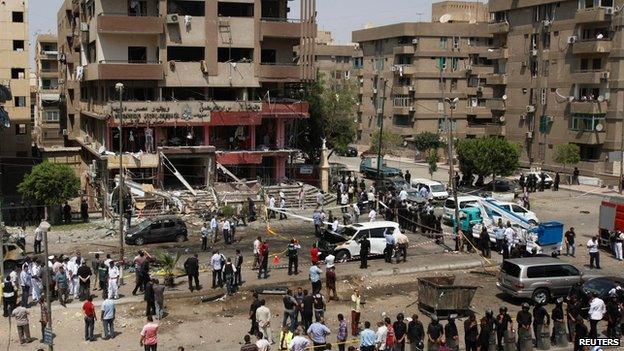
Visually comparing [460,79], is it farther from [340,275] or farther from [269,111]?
[340,275]

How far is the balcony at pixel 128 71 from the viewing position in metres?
47.3

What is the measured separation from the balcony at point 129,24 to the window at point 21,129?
1565 cm

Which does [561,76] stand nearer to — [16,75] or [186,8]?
[186,8]

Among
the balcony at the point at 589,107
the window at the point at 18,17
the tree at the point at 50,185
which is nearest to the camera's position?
the tree at the point at 50,185

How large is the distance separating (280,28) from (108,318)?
3265 centimetres

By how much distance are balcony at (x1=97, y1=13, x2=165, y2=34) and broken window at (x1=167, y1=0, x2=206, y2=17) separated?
197 cm

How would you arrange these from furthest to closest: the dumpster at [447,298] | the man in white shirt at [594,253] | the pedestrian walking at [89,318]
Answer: the man in white shirt at [594,253]
the dumpster at [447,298]
the pedestrian walking at [89,318]

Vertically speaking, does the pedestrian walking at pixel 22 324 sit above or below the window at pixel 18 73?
below

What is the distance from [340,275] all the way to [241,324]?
6332 mm

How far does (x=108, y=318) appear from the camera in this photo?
Answer: 21797 millimetres

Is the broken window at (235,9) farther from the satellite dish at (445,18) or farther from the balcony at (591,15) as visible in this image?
the satellite dish at (445,18)

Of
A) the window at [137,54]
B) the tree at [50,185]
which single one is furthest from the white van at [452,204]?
the window at [137,54]

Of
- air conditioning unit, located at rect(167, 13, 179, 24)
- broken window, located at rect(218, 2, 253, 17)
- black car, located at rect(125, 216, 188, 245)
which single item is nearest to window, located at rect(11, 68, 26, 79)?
air conditioning unit, located at rect(167, 13, 179, 24)

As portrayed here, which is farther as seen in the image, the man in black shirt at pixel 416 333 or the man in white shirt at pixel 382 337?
the man in black shirt at pixel 416 333
